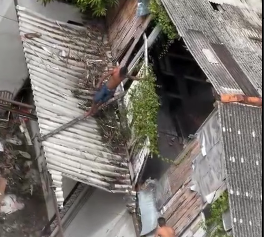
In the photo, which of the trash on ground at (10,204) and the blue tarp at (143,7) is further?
the trash on ground at (10,204)

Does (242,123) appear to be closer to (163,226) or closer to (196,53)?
(196,53)

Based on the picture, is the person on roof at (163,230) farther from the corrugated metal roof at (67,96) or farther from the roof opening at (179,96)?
the roof opening at (179,96)

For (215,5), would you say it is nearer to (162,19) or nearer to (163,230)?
(162,19)

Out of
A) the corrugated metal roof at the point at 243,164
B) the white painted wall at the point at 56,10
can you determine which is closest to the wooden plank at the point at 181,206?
the corrugated metal roof at the point at 243,164

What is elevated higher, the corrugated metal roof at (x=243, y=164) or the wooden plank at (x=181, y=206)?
the corrugated metal roof at (x=243, y=164)

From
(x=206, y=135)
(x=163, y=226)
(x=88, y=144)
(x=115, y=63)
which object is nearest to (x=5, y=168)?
(x=88, y=144)

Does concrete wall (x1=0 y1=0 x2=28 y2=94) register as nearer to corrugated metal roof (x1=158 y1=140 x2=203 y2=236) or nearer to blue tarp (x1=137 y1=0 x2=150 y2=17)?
blue tarp (x1=137 y1=0 x2=150 y2=17)

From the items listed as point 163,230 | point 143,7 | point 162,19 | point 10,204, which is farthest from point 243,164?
point 10,204

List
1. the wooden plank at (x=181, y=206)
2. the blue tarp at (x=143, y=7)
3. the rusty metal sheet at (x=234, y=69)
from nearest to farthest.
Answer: the rusty metal sheet at (x=234, y=69)
the wooden plank at (x=181, y=206)
the blue tarp at (x=143, y=7)

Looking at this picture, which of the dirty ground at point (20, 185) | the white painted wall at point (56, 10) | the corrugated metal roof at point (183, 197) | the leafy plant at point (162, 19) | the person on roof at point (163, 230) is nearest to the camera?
the corrugated metal roof at point (183, 197)
